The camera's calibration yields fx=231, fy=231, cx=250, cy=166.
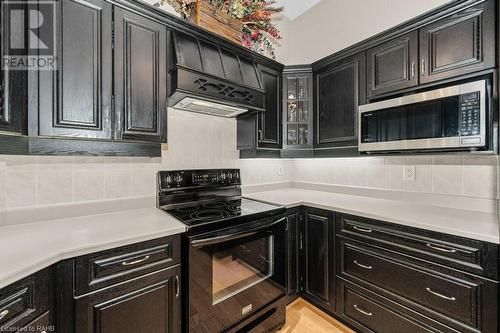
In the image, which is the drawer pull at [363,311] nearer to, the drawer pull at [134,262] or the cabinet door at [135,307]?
the cabinet door at [135,307]

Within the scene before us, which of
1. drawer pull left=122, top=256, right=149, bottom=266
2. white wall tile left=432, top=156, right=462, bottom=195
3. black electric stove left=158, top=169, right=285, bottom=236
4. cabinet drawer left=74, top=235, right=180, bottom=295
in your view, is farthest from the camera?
white wall tile left=432, top=156, right=462, bottom=195

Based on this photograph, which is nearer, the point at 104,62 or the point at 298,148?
the point at 104,62

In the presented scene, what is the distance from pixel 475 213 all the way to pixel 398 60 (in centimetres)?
121

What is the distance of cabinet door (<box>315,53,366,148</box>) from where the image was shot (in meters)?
2.01

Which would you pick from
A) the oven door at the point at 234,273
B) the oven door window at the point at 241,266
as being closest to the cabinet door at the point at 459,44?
the oven door at the point at 234,273

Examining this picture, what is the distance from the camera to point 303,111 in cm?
241

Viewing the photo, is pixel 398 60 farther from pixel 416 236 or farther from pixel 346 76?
pixel 416 236

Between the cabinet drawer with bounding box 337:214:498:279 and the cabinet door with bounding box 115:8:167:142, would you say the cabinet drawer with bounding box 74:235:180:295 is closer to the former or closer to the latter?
the cabinet door with bounding box 115:8:167:142

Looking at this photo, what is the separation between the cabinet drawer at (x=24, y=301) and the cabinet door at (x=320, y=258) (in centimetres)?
174

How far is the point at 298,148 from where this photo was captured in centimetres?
241

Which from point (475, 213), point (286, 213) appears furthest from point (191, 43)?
point (475, 213)

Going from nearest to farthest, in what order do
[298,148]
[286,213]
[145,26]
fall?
1. [145,26]
2. [286,213]
3. [298,148]

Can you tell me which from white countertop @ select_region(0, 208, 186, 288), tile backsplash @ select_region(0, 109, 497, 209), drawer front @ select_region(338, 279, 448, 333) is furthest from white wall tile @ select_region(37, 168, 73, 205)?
drawer front @ select_region(338, 279, 448, 333)

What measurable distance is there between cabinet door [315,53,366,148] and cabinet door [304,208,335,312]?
0.73 m
